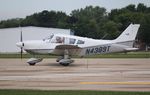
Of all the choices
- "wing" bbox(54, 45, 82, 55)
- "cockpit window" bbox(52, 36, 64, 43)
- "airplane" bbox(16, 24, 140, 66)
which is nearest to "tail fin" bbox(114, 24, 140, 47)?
"airplane" bbox(16, 24, 140, 66)

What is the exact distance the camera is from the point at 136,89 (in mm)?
13750

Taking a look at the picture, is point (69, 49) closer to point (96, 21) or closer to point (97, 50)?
point (97, 50)

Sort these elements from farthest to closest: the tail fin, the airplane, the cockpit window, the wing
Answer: the tail fin < the cockpit window < the airplane < the wing

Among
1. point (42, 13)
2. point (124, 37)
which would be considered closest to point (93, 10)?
point (42, 13)

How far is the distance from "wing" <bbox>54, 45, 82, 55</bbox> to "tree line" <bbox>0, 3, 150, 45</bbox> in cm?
5697

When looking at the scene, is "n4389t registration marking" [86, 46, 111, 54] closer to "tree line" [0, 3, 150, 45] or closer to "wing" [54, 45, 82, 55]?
"wing" [54, 45, 82, 55]

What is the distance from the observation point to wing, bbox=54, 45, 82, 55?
1108 inches

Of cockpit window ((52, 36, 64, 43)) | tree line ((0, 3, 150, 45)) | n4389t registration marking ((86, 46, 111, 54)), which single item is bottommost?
n4389t registration marking ((86, 46, 111, 54))

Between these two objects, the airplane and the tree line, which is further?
the tree line

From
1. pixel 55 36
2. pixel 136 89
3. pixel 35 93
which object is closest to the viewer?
pixel 35 93

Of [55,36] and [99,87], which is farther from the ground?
[55,36]

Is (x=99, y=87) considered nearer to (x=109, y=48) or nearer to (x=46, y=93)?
(x=46, y=93)

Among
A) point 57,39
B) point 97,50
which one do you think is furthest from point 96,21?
point 57,39

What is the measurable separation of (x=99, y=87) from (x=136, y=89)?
149 centimetres
